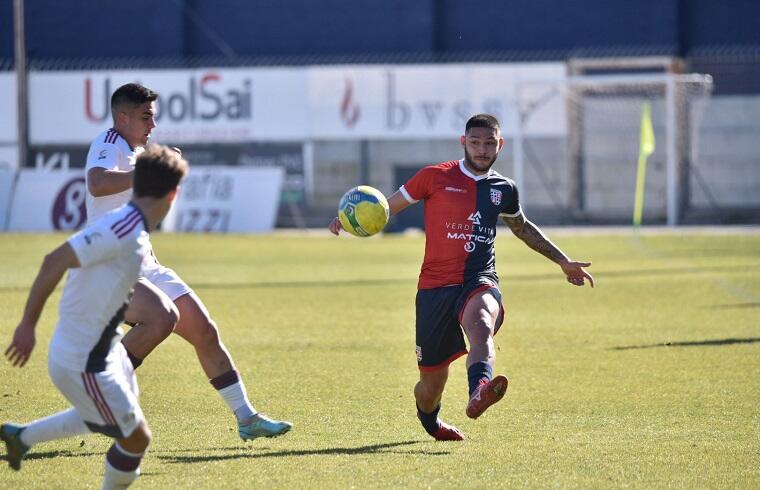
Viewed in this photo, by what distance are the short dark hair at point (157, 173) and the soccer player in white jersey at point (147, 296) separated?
145 cm

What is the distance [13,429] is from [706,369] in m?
6.36

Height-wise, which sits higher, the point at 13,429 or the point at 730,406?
the point at 13,429

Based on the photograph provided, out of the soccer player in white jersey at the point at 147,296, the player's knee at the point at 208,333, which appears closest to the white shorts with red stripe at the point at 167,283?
the soccer player in white jersey at the point at 147,296

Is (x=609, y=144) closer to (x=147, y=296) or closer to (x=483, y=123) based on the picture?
(x=483, y=123)

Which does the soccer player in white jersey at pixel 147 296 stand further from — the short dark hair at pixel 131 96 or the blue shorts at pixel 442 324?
the blue shorts at pixel 442 324

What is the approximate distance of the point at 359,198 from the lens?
7.95m

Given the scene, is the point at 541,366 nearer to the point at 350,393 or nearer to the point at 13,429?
the point at 350,393

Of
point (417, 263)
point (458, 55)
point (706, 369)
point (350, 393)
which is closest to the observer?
point (350, 393)

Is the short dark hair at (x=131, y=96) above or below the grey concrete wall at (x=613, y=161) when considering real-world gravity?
above

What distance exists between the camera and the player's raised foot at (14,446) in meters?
6.08

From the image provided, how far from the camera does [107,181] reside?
7.23 metres

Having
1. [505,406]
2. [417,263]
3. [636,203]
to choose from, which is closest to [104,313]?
[505,406]

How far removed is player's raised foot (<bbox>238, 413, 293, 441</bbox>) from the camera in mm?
7426

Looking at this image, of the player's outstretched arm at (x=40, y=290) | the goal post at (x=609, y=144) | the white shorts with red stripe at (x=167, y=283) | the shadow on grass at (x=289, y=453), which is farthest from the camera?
the goal post at (x=609, y=144)
